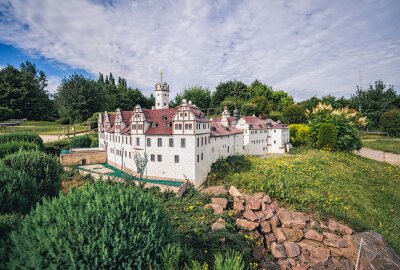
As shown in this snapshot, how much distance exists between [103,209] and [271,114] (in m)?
64.4

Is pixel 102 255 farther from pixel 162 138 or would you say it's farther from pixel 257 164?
pixel 257 164

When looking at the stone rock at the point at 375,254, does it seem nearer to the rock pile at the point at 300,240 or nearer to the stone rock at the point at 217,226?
the rock pile at the point at 300,240

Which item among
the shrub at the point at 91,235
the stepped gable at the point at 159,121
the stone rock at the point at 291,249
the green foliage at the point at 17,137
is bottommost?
the stone rock at the point at 291,249

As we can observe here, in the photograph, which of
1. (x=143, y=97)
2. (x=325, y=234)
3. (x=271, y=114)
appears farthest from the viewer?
(x=143, y=97)

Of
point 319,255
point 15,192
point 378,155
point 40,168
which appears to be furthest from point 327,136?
point 15,192

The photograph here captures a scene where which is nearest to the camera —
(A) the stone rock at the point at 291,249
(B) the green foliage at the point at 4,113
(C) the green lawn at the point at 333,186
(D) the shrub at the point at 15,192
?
(D) the shrub at the point at 15,192

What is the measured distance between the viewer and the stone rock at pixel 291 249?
47.7 feet

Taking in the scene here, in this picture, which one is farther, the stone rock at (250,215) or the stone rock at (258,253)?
the stone rock at (250,215)

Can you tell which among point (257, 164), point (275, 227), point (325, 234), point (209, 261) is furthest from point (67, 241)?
point (257, 164)

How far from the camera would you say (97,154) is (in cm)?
3625

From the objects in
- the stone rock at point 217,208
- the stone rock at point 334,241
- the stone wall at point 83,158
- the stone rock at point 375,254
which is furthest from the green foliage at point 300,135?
the stone wall at point 83,158

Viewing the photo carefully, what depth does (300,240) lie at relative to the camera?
15875 mm

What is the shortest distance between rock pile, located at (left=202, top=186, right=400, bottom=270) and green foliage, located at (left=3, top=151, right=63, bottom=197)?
392 inches

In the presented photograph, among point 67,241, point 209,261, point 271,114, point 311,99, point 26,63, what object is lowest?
point 209,261
